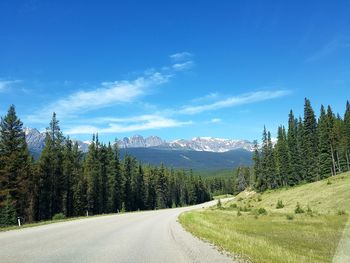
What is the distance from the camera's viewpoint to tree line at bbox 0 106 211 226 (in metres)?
50.6

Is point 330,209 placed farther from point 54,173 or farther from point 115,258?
point 54,173

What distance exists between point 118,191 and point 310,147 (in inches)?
1790

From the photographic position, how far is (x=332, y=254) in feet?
47.0

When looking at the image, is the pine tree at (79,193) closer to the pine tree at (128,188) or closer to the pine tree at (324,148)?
the pine tree at (128,188)

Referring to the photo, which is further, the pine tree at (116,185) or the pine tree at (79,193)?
the pine tree at (116,185)

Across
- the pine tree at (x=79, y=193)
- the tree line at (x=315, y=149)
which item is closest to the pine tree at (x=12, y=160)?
Result: the pine tree at (x=79, y=193)

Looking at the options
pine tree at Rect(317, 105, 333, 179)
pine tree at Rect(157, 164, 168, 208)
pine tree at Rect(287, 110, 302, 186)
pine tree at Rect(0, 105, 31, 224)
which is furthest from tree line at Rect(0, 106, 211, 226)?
pine tree at Rect(317, 105, 333, 179)

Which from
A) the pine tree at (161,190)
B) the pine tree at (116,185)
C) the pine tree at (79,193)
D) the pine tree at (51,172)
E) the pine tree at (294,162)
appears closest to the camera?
the pine tree at (51,172)

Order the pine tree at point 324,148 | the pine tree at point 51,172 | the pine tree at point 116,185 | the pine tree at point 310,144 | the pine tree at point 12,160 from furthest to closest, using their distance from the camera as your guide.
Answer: the pine tree at point 310,144
the pine tree at point 324,148
the pine tree at point 116,185
the pine tree at point 51,172
the pine tree at point 12,160

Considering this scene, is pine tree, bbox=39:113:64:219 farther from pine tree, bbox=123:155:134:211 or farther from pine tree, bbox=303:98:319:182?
pine tree, bbox=303:98:319:182

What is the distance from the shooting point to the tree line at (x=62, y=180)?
50.6 metres

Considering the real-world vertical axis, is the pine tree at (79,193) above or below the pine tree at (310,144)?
below

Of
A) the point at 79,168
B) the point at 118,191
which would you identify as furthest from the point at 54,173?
the point at 118,191

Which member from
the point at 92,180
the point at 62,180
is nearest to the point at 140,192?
the point at 92,180
